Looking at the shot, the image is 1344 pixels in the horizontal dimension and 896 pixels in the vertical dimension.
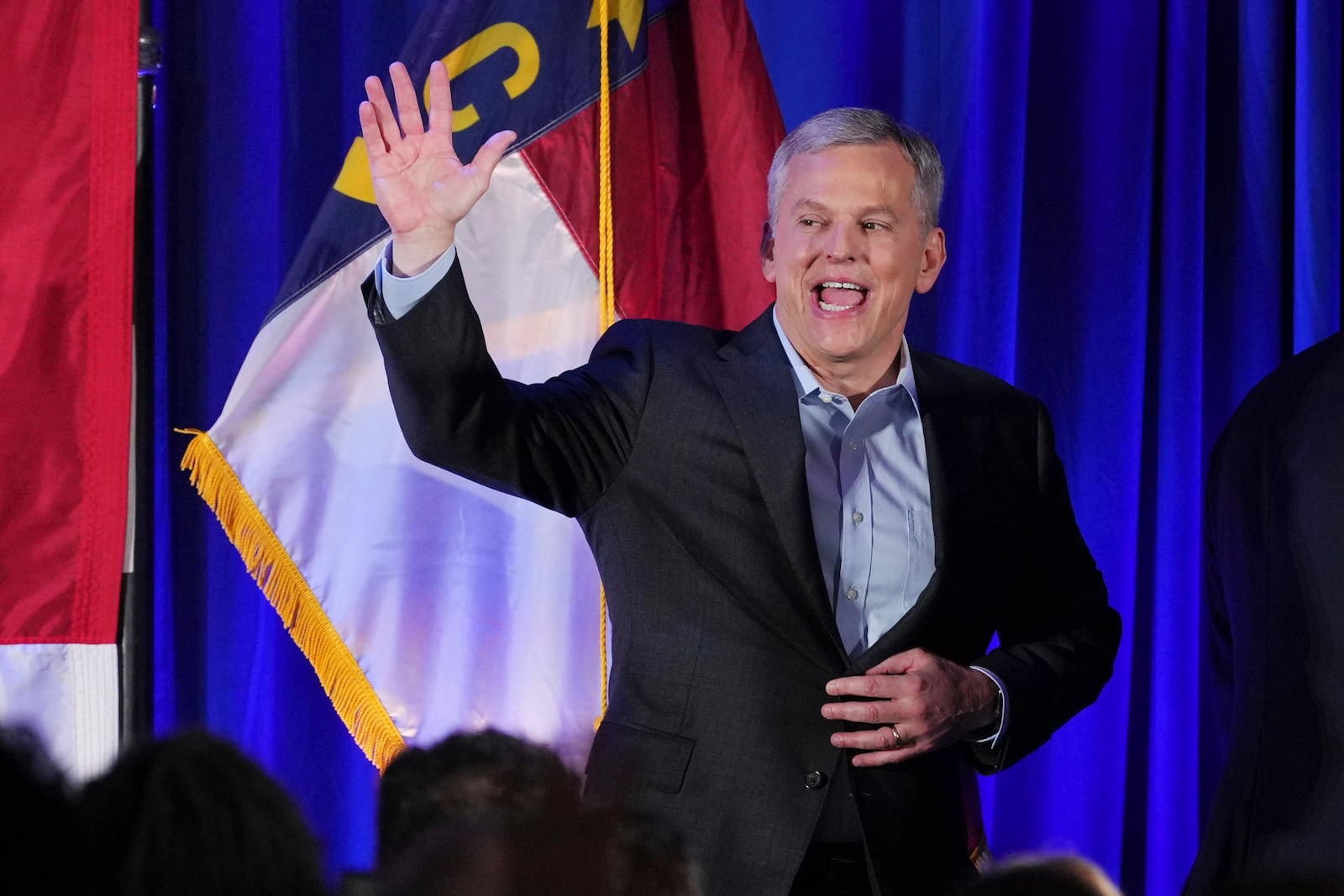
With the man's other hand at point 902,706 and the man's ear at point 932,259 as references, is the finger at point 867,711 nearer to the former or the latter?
the man's other hand at point 902,706

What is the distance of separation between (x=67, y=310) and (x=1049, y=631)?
181cm

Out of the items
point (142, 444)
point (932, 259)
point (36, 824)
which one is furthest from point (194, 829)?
point (142, 444)

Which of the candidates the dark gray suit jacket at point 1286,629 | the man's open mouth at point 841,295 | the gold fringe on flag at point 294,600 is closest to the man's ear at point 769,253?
the man's open mouth at point 841,295

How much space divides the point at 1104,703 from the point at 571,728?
123cm

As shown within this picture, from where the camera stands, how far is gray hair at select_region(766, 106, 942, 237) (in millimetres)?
2299

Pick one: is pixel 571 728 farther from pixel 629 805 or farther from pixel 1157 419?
pixel 629 805

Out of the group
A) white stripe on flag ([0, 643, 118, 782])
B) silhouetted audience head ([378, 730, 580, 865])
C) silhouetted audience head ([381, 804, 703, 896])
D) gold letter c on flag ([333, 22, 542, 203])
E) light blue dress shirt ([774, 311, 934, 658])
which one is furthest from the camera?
gold letter c on flag ([333, 22, 542, 203])

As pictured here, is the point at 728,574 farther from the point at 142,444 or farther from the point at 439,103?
the point at 142,444

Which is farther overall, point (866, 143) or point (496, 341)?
point (496, 341)

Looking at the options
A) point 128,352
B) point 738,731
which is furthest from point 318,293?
point 738,731

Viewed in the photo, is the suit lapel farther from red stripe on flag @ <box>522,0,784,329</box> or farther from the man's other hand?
red stripe on flag @ <box>522,0,784,329</box>

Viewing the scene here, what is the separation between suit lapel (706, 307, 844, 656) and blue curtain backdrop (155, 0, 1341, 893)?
1.23m

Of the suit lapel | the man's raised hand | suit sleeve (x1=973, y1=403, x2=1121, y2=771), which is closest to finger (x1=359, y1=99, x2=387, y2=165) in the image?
the man's raised hand

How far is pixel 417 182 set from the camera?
1.89 metres
